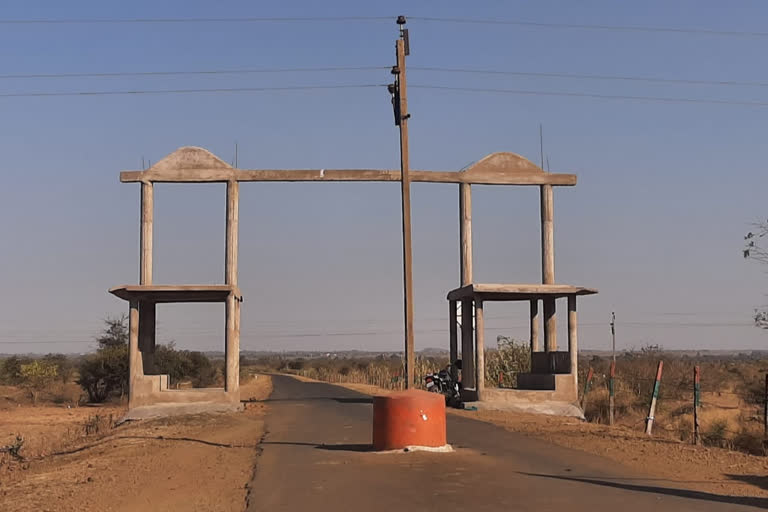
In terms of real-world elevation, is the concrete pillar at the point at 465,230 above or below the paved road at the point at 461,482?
above

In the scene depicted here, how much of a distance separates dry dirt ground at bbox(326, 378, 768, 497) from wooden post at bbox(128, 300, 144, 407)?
10836mm

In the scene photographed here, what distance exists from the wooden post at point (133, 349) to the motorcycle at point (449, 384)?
1007 centimetres

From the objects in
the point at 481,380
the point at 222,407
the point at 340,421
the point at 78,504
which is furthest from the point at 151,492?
the point at 481,380

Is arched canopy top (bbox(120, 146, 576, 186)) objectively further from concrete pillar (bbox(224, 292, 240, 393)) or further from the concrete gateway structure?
concrete pillar (bbox(224, 292, 240, 393))

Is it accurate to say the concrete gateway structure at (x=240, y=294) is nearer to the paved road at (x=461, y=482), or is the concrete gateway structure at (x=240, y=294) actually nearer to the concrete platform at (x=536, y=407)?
the concrete platform at (x=536, y=407)

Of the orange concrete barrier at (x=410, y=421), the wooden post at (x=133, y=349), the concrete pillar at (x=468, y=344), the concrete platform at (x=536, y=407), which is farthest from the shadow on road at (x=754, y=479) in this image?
the wooden post at (x=133, y=349)

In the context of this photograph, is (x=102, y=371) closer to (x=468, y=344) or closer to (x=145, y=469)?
(x=468, y=344)

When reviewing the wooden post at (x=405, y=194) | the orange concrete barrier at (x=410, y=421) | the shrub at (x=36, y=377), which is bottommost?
the shrub at (x=36, y=377)

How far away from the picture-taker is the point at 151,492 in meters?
12.4

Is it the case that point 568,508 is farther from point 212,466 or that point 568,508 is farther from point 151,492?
point 212,466

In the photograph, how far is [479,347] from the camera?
2688 cm

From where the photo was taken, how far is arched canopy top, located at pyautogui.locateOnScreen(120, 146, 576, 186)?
26.8 metres

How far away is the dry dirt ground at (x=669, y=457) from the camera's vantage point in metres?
12.3

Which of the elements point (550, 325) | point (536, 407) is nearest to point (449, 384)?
point (550, 325)
